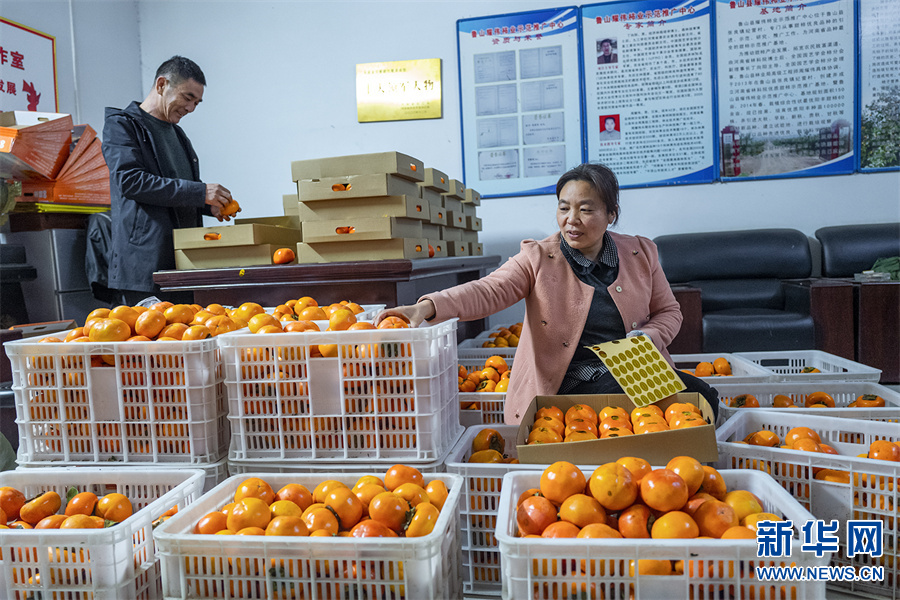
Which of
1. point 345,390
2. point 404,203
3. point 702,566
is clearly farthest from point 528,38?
point 702,566

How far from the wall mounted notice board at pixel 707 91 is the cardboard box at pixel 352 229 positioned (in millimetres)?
2231

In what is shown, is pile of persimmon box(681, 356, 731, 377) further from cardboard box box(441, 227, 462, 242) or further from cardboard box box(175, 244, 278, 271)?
cardboard box box(175, 244, 278, 271)

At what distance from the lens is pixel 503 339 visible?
2.76 meters

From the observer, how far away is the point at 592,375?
1.80 meters

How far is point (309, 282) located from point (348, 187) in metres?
0.35

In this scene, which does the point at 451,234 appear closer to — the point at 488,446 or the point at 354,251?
the point at 354,251

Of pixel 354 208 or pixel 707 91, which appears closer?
pixel 354 208

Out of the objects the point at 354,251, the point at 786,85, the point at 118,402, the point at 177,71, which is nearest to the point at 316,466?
the point at 118,402

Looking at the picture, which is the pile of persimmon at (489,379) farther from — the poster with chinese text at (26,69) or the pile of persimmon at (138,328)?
the poster with chinese text at (26,69)

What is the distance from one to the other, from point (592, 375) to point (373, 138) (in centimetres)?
306

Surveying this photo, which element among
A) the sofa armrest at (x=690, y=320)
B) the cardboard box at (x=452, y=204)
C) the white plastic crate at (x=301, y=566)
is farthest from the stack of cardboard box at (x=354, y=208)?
the sofa armrest at (x=690, y=320)

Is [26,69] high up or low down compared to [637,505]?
up

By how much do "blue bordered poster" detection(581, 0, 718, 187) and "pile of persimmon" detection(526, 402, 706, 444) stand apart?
10.0 ft

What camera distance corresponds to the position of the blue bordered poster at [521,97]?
13.6ft
